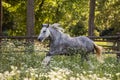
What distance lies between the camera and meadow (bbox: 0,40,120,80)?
646 cm

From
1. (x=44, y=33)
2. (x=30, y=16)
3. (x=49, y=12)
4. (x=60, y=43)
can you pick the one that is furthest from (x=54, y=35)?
(x=49, y=12)

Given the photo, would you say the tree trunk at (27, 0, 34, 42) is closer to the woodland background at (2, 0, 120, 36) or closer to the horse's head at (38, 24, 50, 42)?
the horse's head at (38, 24, 50, 42)

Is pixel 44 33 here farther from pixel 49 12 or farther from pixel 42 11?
pixel 49 12

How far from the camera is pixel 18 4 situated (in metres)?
38.5

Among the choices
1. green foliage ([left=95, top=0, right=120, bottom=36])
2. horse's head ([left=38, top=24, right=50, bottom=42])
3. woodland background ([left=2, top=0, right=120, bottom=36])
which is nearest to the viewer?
horse's head ([left=38, top=24, right=50, bottom=42])

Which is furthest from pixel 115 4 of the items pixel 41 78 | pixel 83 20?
pixel 41 78

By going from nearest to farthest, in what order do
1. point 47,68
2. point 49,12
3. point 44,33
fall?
point 47,68 → point 44,33 → point 49,12

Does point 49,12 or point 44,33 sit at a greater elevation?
point 44,33

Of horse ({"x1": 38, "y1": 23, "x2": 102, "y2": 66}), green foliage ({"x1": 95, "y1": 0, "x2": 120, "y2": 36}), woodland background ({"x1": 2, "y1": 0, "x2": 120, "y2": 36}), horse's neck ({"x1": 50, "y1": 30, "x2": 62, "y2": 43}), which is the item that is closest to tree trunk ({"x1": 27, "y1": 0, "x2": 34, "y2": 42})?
horse ({"x1": 38, "y1": 23, "x2": 102, "y2": 66})

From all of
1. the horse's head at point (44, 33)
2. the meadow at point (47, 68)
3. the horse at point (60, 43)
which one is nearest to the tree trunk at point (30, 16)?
the meadow at point (47, 68)

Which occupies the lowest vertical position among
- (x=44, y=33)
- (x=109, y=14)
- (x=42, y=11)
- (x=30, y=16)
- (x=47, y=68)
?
(x=109, y=14)

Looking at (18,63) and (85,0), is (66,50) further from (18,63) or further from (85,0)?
(85,0)

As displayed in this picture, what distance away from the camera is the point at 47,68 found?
8617 millimetres

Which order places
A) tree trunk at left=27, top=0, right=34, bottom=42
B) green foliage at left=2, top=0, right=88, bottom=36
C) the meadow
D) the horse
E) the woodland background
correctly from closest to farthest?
the meadow
the horse
tree trunk at left=27, top=0, right=34, bottom=42
green foliage at left=2, top=0, right=88, bottom=36
the woodland background
